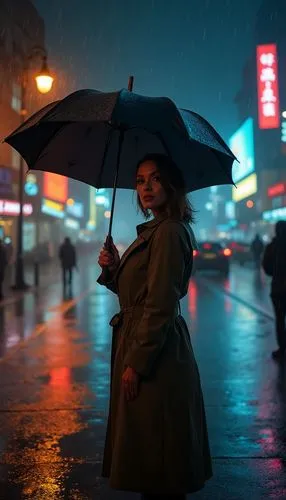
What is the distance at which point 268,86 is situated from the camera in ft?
207

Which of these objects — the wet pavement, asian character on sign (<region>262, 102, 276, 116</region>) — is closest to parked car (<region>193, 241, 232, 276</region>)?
the wet pavement

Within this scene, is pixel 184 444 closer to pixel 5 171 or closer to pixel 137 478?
pixel 137 478

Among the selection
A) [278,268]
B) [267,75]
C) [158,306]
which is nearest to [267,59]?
[267,75]

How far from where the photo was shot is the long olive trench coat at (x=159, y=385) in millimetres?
2648

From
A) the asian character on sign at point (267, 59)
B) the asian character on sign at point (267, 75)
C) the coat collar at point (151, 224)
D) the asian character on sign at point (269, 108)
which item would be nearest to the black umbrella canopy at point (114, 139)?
the coat collar at point (151, 224)

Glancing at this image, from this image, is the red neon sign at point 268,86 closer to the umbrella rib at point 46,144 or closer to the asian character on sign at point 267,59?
the asian character on sign at point 267,59

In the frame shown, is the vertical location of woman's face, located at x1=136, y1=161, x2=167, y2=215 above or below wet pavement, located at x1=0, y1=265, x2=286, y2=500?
above

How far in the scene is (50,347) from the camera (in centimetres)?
923

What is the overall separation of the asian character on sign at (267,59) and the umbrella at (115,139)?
60.6 meters

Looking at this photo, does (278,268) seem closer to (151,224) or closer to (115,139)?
(115,139)

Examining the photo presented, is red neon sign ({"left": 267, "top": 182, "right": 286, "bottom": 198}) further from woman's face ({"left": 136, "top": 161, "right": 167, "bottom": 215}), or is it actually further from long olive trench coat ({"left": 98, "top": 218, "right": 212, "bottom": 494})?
long olive trench coat ({"left": 98, "top": 218, "right": 212, "bottom": 494})

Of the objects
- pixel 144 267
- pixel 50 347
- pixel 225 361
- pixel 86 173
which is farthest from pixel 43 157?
pixel 50 347

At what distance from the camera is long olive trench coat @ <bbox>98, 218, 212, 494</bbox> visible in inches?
104

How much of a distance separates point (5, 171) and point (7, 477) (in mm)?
30924
